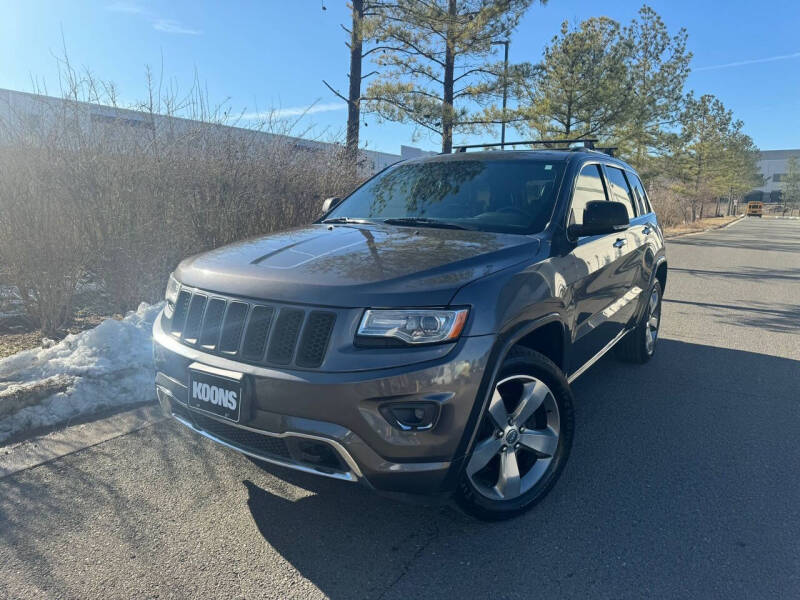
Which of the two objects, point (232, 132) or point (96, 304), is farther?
point (232, 132)

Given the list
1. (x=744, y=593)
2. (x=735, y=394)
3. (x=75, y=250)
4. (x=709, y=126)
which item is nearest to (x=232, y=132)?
(x=75, y=250)

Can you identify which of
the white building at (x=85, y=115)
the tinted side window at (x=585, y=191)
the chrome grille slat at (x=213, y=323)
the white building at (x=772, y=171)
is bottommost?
the chrome grille slat at (x=213, y=323)

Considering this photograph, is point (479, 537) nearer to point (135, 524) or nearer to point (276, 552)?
point (276, 552)

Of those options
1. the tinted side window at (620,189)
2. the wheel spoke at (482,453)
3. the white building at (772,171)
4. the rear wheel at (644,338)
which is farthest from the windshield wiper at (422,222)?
the white building at (772,171)

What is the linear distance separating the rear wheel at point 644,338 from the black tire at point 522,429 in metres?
2.36

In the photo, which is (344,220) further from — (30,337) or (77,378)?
(30,337)

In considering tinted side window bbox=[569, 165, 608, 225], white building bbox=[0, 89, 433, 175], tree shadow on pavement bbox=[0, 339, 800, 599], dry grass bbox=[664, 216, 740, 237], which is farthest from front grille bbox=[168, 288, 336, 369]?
dry grass bbox=[664, 216, 740, 237]

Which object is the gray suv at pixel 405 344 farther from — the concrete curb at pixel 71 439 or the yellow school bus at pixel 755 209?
the yellow school bus at pixel 755 209

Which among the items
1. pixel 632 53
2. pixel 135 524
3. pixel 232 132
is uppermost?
pixel 632 53

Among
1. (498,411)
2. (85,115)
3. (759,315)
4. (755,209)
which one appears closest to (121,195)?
(85,115)

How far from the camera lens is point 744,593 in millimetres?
2307

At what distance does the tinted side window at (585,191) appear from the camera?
3.54 meters

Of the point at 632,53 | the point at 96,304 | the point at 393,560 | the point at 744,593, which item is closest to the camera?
the point at 744,593

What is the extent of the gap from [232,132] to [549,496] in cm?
680
